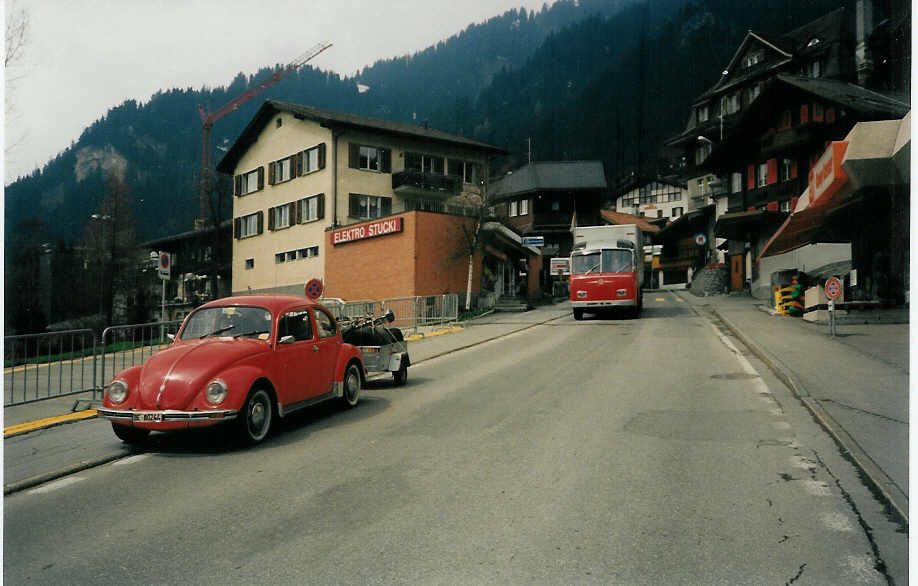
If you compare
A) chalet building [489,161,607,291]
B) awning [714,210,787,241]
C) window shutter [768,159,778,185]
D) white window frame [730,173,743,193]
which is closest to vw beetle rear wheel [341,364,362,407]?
awning [714,210,787,241]

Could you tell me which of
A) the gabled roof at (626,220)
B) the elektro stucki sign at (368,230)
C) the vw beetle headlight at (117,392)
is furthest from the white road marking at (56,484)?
the gabled roof at (626,220)

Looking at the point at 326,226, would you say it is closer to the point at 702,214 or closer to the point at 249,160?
the point at 249,160

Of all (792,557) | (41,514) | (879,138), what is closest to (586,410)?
(792,557)

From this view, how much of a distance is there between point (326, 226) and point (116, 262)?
1638 cm

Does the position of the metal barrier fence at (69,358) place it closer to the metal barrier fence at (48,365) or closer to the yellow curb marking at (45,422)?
the metal barrier fence at (48,365)

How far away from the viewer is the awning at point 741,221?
3944 cm

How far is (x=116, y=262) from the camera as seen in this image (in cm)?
4716

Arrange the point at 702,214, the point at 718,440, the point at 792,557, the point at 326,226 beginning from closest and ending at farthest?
the point at 792,557
the point at 718,440
the point at 326,226
the point at 702,214

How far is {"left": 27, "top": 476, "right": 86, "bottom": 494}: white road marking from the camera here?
6012mm

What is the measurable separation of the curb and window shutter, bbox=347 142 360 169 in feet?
109

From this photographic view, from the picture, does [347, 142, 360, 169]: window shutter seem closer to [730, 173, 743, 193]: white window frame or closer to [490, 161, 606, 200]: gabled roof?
[730, 173, 743, 193]: white window frame

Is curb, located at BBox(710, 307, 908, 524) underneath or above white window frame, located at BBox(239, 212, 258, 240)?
underneath

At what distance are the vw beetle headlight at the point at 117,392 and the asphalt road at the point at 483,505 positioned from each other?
0.72 m

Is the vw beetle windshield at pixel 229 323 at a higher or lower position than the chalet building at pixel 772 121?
lower
